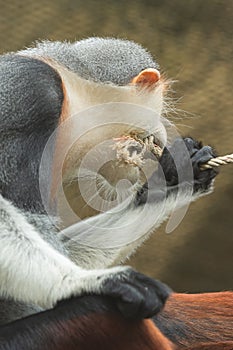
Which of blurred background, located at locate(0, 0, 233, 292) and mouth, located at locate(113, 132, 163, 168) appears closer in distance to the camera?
mouth, located at locate(113, 132, 163, 168)

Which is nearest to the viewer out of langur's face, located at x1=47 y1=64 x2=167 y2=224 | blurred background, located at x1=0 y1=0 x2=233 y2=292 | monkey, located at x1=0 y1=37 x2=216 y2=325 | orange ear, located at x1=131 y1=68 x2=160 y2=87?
monkey, located at x1=0 y1=37 x2=216 y2=325

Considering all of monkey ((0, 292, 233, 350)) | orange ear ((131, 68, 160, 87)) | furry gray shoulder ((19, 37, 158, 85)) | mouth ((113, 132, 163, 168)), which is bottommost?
monkey ((0, 292, 233, 350))

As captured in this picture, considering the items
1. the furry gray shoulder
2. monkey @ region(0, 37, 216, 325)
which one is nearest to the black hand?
monkey @ region(0, 37, 216, 325)

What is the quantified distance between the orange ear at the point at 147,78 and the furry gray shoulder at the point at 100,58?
0.06 ft

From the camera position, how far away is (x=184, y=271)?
528cm

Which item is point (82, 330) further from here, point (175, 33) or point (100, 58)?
point (175, 33)

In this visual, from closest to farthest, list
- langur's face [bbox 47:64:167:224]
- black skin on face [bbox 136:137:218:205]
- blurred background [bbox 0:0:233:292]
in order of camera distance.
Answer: black skin on face [bbox 136:137:218:205] → langur's face [bbox 47:64:167:224] → blurred background [bbox 0:0:233:292]

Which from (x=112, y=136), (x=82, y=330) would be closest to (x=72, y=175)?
(x=112, y=136)

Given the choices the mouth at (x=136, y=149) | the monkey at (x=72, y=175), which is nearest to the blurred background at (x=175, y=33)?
the monkey at (x=72, y=175)

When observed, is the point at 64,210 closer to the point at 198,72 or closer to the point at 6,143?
the point at 6,143

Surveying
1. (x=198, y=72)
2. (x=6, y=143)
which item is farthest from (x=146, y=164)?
(x=198, y=72)

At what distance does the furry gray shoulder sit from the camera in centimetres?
→ 340

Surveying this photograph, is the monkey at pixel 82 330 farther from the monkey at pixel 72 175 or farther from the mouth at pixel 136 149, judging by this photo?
the mouth at pixel 136 149

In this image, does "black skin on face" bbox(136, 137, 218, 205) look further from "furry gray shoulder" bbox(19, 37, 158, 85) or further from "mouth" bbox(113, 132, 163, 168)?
"furry gray shoulder" bbox(19, 37, 158, 85)
